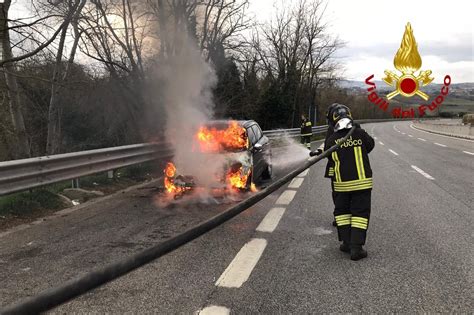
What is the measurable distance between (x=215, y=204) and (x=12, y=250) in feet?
10.3

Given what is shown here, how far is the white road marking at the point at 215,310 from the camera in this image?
2914 mm

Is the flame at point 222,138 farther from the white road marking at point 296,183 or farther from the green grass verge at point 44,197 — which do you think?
the green grass verge at point 44,197

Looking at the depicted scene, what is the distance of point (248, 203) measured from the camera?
7.84ft

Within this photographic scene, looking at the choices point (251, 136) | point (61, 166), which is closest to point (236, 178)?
point (251, 136)

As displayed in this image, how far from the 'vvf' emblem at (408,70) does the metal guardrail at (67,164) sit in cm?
1377

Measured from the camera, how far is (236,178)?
695 cm

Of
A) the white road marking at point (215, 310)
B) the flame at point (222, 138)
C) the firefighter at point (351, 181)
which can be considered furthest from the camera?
the flame at point (222, 138)

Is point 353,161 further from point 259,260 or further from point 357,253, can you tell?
point 259,260

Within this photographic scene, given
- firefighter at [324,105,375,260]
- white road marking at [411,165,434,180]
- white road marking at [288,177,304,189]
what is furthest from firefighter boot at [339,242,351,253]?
white road marking at [411,165,434,180]

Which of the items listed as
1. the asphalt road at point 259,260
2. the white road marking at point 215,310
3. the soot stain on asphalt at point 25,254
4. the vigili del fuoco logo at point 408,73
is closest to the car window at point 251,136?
the asphalt road at point 259,260

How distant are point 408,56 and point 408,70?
97 cm

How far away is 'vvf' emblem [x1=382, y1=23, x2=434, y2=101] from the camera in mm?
19328

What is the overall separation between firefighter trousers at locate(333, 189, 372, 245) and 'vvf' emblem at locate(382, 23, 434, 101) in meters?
16.1

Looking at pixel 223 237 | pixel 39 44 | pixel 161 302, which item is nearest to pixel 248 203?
pixel 161 302
